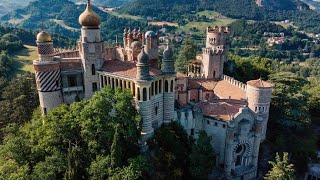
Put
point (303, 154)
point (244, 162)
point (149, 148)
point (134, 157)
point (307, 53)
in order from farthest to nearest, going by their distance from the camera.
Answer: point (307, 53) → point (303, 154) → point (244, 162) → point (149, 148) → point (134, 157)

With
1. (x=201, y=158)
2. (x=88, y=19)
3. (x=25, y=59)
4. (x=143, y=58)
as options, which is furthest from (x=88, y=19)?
(x=25, y=59)

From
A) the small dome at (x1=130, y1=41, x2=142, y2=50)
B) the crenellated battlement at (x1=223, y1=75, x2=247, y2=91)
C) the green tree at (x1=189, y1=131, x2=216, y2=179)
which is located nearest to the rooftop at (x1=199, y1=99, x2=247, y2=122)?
the green tree at (x1=189, y1=131, x2=216, y2=179)

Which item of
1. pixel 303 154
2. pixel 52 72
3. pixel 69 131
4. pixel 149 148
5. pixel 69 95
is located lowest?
pixel 303 154

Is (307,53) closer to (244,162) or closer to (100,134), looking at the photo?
(244,162)

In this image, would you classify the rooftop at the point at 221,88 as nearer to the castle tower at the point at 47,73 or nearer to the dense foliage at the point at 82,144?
the dense foliage at the point at 82,144

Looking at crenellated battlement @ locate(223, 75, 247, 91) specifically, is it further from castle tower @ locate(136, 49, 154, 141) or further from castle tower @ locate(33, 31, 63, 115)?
castle tower @ locate(33, 31, 63, 115)

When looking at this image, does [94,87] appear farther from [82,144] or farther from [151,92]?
[82,144]

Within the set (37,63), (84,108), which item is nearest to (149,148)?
(84,108)

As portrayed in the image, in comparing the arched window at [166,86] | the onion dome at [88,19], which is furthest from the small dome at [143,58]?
the onion dome at [88,19]
